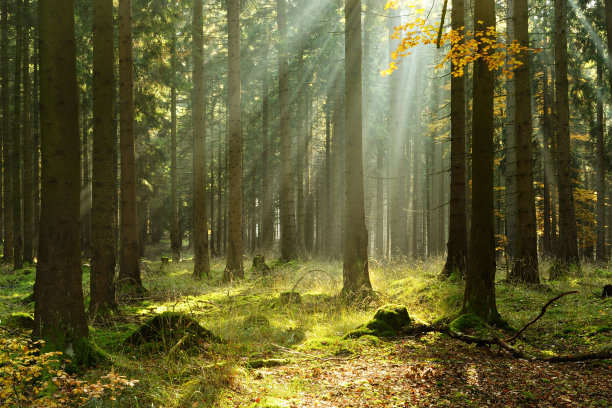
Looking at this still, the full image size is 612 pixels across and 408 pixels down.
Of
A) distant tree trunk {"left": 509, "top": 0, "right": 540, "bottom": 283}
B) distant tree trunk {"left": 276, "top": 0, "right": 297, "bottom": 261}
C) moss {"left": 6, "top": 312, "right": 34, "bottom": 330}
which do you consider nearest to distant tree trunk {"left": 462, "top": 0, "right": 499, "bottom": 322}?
distant tree trunk {"left": 509, "top": 0, "right": 540, "bottom": 283}

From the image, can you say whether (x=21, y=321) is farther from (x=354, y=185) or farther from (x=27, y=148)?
(x=27, y=148)

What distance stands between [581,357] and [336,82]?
18763mm

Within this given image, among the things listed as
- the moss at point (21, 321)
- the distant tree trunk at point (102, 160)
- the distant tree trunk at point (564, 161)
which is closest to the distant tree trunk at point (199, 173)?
the distant tree trunk at point (102, 160)

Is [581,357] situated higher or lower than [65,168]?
lower

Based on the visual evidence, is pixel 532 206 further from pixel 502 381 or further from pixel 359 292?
pixel 502 381

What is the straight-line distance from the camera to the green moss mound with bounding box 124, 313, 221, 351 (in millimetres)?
5746

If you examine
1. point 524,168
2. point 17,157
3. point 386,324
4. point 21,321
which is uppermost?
point 17,157

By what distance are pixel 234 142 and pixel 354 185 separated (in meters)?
5.19

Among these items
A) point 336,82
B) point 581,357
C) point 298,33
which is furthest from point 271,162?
point 581,357

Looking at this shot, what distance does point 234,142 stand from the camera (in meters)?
12.7

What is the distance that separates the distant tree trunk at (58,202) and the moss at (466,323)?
5.19 m

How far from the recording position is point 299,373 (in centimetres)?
519

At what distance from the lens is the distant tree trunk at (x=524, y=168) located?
9711 mm

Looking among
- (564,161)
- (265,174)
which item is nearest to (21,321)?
(564,161)
